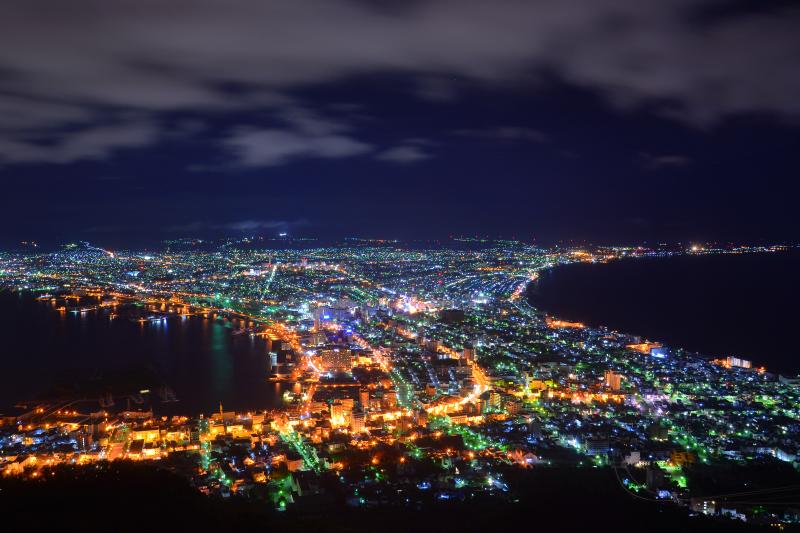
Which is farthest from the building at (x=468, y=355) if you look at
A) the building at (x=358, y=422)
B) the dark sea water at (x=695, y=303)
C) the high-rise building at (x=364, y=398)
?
the dark sea water at (x=695, y=303)

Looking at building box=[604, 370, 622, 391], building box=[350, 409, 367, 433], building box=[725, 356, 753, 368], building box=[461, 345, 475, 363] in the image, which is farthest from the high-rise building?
building box=[725, 356, 753, 368]

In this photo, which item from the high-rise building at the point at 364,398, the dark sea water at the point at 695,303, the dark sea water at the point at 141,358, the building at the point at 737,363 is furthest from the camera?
the dark sea water at the point at 695,303

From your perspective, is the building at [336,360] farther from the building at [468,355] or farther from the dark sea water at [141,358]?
the building at [468,355]

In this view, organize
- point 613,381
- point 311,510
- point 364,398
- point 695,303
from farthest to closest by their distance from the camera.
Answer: point 695,303
point 613,381
point 364,398
point 311,510

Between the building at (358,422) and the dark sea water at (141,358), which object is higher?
the dark sea water at (141,358)

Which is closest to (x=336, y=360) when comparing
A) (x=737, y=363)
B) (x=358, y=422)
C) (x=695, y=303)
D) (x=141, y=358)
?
(x=358, y=422)

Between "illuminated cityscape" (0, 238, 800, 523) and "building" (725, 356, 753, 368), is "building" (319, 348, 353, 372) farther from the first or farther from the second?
"building" (725, 356, 753, 368)

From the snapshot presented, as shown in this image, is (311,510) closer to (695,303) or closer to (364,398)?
(364,398)
